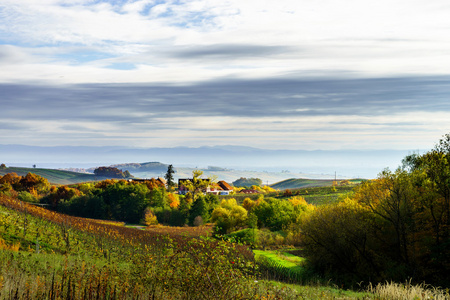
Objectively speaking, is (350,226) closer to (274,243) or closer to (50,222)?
(274,243)

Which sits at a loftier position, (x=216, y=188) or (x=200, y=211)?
(x=216, y=188)

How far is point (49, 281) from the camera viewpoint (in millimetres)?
13688

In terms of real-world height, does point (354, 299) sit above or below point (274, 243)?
above

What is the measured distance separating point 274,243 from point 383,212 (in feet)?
69.5

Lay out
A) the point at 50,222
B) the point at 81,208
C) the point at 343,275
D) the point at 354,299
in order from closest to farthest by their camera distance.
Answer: the point at 354,299 → the point at 343,275 → the point at 50,222 → the point at 81,208

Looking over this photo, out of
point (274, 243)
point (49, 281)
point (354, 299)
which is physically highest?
point (49, 281)

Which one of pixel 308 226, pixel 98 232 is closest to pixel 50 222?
pixel 98 232

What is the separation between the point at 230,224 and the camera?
63.2 metres

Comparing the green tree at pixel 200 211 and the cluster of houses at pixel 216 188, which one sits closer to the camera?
the green tree at pixel 200 211

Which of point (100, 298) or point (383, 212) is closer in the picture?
point (100, 298)

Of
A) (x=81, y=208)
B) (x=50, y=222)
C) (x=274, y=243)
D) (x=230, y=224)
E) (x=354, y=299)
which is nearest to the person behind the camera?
(x=354, y=299)

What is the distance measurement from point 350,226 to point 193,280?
77.3ft

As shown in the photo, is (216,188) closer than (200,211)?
No

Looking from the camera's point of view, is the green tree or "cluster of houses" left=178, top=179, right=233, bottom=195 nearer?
the green tree
